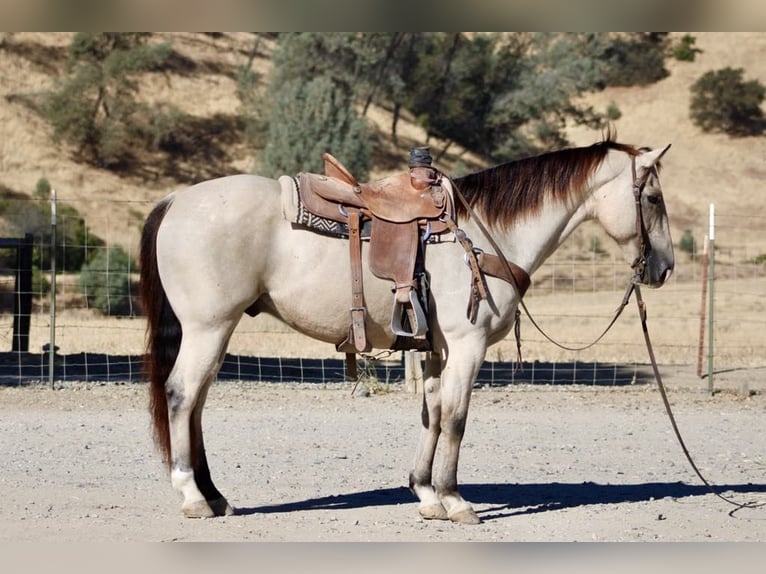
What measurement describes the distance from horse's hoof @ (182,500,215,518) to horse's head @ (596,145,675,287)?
2749 mm

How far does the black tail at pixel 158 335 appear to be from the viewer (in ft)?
19.2

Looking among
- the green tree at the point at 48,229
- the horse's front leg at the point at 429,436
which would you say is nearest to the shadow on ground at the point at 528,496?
the horse's front leg at the point at 429,436

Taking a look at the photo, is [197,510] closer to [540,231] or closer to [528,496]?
[528,496]

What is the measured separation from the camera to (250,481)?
6871mm

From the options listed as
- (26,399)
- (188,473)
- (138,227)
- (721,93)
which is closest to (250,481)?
(188,473)

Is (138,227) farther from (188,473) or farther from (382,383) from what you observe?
(188,473)

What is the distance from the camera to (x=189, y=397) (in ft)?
18.5

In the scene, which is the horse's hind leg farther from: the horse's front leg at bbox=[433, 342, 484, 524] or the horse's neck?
the horse's neck

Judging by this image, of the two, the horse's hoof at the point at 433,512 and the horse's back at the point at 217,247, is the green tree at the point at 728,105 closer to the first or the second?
the horse's hoof at the point at 433,512

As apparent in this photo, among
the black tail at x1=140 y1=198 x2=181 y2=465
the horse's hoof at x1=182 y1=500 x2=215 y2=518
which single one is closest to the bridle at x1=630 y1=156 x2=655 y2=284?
the black tail at x1=140 y1=198 x2=181 y2=465

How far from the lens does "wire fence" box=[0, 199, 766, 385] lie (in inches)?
482

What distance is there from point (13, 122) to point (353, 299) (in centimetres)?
3244

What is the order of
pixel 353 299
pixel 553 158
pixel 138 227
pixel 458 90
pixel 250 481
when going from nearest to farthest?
pixel 353 299, pixel 553 158, pixel 250 481, pixel 138 227, pixel 458 90

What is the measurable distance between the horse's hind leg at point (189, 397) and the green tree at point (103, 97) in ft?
99.3
